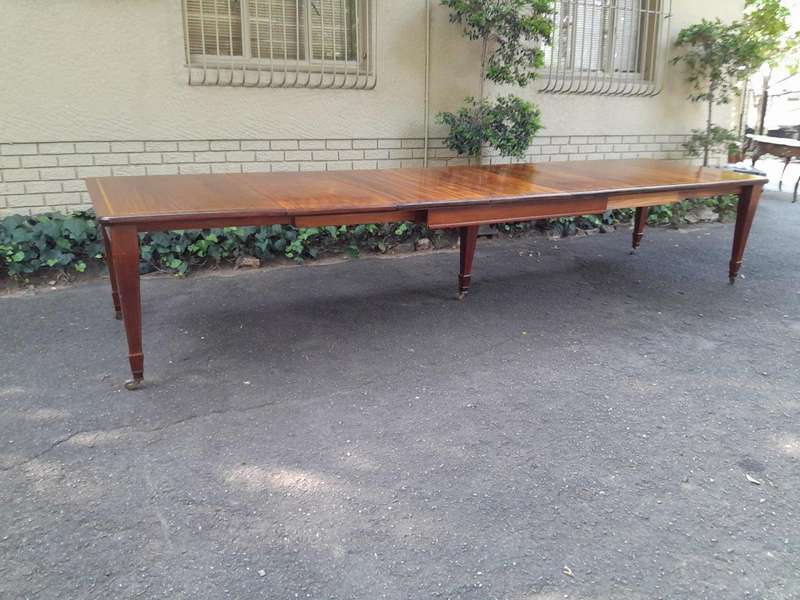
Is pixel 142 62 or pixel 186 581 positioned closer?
pixel 186 581

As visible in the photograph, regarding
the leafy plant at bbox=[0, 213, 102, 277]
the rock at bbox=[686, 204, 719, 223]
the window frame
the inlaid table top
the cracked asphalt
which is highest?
the window frame

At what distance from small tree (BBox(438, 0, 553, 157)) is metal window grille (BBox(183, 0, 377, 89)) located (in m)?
0.74

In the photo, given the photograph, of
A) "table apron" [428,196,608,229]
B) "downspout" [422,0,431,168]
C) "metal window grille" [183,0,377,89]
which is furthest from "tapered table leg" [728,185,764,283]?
"metal window grille" [183,0,377,89]

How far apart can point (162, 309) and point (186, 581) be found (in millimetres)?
2328

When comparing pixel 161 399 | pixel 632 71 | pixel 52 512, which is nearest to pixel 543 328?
pixel 161 399

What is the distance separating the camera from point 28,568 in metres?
1.78

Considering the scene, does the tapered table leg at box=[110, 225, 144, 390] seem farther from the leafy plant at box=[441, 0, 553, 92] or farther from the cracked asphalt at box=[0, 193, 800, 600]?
the leafy plant at box=[441, 0, 553, 92]

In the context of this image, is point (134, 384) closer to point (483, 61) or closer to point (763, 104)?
point (483, 61)

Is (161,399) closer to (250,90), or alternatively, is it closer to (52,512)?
(52,512)

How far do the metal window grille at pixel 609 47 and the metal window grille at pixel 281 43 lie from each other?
5.96 feet

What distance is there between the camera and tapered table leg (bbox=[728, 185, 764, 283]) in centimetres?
418

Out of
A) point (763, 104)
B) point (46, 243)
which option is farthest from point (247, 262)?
point (763, 104)

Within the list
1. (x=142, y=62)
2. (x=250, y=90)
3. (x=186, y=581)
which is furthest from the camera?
(x=250, y=90)

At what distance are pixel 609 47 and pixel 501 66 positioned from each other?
62.3 inches
